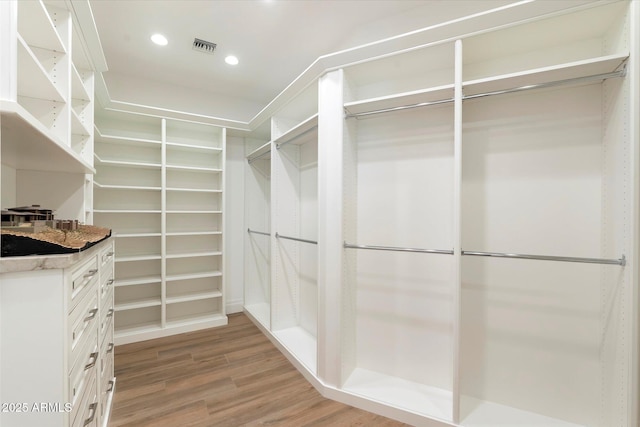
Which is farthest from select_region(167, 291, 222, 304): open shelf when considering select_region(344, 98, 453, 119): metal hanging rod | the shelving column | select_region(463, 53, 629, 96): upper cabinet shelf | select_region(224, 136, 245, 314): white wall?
select_region(463, 53, 629, 96): upper cabinet shelf

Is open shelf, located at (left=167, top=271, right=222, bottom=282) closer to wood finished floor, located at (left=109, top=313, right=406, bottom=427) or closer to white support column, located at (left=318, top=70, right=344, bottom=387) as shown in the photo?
wood finished floor, located at (left=109, top=313, right=406, bottom=427)

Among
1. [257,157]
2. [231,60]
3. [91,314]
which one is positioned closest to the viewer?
[91,314]

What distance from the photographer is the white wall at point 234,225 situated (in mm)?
3766

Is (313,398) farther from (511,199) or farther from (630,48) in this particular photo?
(630,48)

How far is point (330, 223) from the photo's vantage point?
2.07 meters

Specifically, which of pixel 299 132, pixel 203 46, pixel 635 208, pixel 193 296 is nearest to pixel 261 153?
pixel 299 132

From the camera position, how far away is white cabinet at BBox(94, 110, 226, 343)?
2992 mm

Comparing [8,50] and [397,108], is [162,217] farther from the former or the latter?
[397,108]

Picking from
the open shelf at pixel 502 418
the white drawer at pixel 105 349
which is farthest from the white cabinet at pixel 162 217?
the open shelf at pixel 502 418

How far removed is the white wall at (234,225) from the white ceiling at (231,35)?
695 mm

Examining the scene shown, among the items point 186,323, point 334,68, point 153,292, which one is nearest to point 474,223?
point 334,68

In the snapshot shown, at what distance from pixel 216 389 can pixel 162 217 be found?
1.87 meters

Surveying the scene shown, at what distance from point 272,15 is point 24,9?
60.9 inches

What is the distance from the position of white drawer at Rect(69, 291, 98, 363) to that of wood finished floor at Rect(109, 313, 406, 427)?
1080mm
